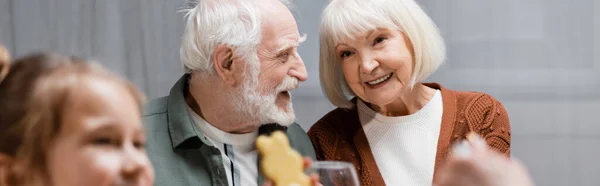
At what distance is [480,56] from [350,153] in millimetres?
922

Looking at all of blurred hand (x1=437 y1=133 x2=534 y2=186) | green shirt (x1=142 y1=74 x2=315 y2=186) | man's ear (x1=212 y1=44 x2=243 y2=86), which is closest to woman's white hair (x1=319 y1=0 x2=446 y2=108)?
man's ear (x1=212 y1=44 x2=243 y2=86)

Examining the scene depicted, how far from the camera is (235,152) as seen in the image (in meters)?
1.85

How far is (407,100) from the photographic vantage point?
2.04 m

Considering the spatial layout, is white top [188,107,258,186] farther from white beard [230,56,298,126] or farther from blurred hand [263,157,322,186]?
blurred hand [263,157,322,186]

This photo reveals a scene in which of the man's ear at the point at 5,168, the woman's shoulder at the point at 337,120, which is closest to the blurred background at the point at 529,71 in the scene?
the woman's shoulder at the point at 337,120

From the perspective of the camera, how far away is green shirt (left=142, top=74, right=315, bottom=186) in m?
1.72

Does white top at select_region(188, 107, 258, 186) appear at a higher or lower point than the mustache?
lower

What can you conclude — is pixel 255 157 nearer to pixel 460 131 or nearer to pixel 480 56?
pixel 460 131

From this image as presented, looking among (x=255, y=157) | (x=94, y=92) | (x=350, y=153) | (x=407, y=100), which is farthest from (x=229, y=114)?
(x=94, y=92)

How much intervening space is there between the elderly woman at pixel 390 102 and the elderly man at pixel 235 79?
0.15 metres

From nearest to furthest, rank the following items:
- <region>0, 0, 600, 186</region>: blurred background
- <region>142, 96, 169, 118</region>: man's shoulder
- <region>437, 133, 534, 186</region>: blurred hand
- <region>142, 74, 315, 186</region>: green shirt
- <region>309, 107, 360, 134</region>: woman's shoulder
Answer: <region>437, 133, 534, 186</region>: blurred hand, <region>142, 74, 315, 186</region>: green shirt, <region>142, 96, 169, 118</region>: man's shoulder, <region>309, 107, 360, 134</region>: woman's shoulder, <region>0, 0, 600, 186</region>: blurred background

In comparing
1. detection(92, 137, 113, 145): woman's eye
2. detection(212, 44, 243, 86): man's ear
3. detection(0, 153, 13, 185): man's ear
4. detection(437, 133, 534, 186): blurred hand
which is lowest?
detection(212, 44, 243, 86): man's ear

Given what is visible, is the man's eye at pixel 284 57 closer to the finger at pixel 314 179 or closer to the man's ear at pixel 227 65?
the man's ear at pixel 227 65

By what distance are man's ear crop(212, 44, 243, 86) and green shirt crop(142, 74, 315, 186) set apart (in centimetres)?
12
